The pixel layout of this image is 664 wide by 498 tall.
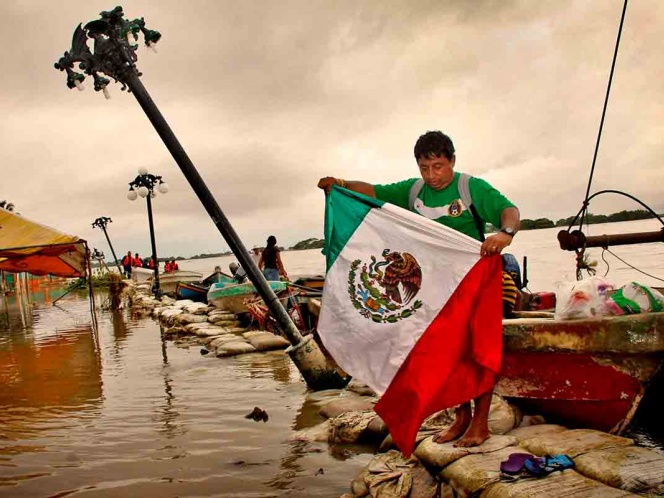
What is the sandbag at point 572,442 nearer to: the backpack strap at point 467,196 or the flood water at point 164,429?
the flood water at point 164,429

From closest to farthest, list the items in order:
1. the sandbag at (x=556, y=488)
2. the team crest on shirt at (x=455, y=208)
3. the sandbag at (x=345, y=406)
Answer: the sandbag at (x=556, y=488) → the team crest on shirt at (x=455, y=208) → the sandbag at (x=345, y=406)

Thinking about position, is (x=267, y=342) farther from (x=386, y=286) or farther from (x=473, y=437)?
(x=473, y=437)

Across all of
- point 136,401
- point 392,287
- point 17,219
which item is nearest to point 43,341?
point 17,219

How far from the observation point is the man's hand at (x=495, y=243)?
3125 mm

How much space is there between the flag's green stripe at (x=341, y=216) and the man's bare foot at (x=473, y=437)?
147cm

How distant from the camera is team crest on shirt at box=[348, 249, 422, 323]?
3.54 m

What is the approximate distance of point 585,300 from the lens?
359 centimetres

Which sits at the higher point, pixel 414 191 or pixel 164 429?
pixel 414 191

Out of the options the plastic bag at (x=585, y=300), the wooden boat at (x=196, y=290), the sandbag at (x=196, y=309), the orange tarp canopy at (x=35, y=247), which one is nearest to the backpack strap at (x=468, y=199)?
the plastic bag at (x=585, y=300)

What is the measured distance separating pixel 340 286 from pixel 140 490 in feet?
6.89

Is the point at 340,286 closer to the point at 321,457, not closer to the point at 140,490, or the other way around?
the point at 321,457

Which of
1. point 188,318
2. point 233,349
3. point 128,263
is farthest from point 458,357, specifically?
point 128,263

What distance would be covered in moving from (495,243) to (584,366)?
113 cm

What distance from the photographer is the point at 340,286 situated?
153 inches
